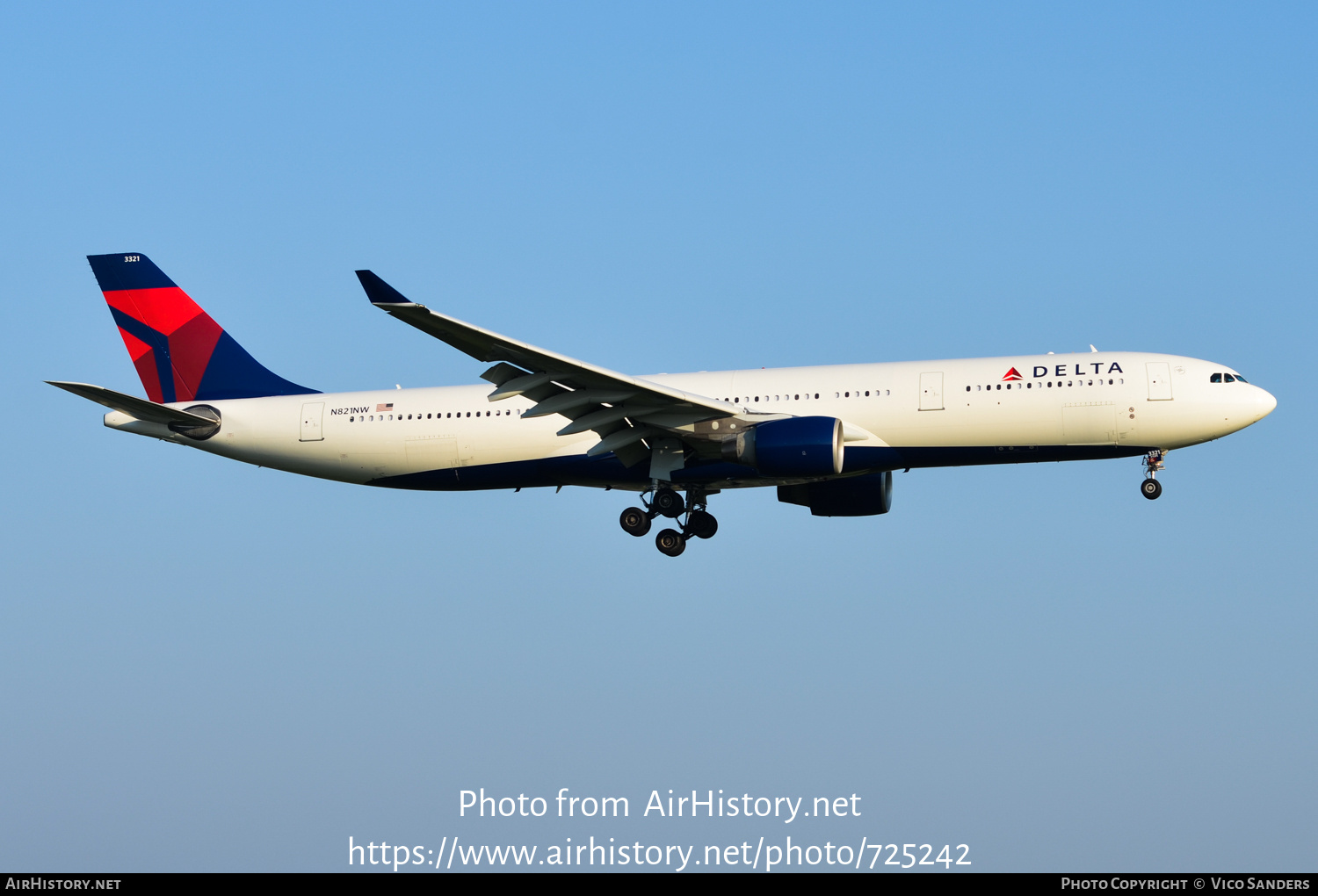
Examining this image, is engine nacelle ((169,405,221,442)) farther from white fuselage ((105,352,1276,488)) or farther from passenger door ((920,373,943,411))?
passenger door ((920,373,943,411))

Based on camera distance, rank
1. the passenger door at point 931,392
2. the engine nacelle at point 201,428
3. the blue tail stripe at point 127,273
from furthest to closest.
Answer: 1. the blue tail stripe at point 127,273
2. the engine nacelle at point 201,428
3. the passenger door at point 931,392

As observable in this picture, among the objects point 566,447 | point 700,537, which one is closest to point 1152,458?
point 700,537

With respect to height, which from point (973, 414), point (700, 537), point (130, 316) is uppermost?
point (130, 316)

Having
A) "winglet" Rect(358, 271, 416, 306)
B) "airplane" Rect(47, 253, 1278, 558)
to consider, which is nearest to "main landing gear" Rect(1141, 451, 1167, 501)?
"airplane" Rect(47, 253, 1278, 558)

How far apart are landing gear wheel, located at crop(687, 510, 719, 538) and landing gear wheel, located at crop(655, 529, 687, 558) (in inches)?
16.7

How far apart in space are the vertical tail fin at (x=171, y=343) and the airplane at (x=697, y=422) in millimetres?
117

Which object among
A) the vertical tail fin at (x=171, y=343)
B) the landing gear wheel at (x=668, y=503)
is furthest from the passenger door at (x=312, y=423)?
the landing gear wheel at (x=668, y=503)

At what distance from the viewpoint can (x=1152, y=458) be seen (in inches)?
1337

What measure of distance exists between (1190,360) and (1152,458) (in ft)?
7.99

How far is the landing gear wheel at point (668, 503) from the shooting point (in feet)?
120

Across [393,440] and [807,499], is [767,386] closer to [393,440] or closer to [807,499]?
[807,499]

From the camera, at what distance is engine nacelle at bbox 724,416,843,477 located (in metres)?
32.6

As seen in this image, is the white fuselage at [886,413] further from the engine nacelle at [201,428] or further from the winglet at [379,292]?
the winglet at [379,292]

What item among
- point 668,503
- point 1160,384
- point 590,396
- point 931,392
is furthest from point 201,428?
point 1160,384
